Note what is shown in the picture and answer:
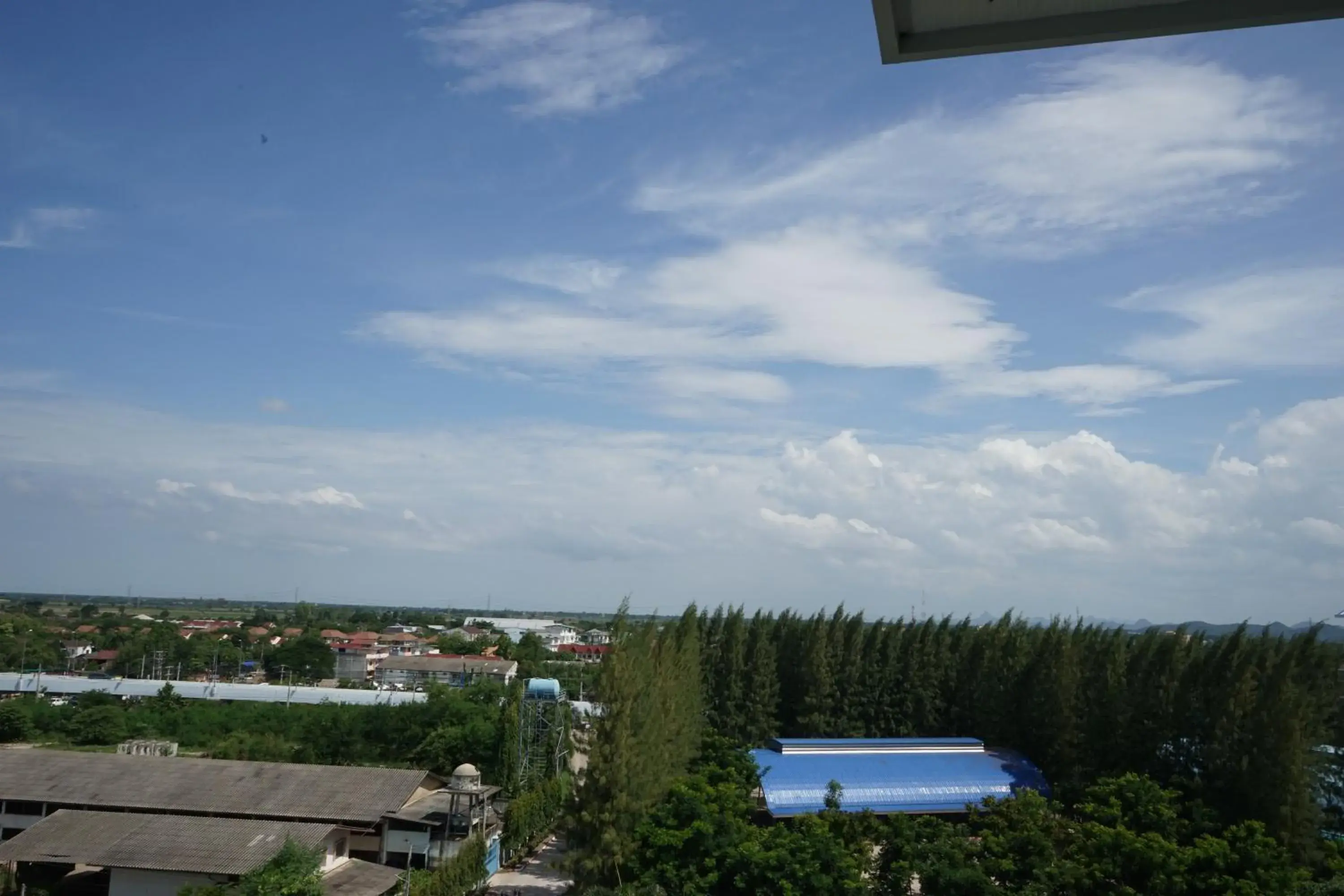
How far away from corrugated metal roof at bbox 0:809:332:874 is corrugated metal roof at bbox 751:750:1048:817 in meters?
9.40

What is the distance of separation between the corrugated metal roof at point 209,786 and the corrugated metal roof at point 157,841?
3.56 feet

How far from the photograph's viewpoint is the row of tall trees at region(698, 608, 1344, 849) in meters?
17.5

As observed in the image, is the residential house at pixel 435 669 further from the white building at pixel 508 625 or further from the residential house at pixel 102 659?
the white building at pixel 508 625

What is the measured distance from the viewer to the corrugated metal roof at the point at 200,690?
36.2m

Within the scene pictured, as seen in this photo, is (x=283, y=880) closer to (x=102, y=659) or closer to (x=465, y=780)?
(x=465, y=780)

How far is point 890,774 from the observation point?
69.3ft

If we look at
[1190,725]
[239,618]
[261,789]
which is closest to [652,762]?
[261,789]

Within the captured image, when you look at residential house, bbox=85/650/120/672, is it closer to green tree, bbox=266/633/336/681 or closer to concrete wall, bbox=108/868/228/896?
green tree, bbox=266/633/336/681

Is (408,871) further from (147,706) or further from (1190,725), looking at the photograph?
(147,706)

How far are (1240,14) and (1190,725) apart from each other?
19965mm

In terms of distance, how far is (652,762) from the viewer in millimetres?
14734

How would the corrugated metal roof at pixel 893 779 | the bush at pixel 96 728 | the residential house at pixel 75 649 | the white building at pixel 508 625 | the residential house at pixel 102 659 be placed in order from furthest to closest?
the white building at pixel 508 625
the residential house at pixel 75 649
the residential house at pixel 102 659
the bush at pixel 96 728
the corrugated metal roof at pixel 893 779

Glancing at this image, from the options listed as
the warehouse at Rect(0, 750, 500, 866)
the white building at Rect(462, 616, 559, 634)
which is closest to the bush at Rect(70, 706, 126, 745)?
the warehouse at Rect(0, 750, 500, 866)

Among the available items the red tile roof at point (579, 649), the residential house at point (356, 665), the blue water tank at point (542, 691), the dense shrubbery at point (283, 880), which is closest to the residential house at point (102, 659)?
the residential house at point (356, 665)
